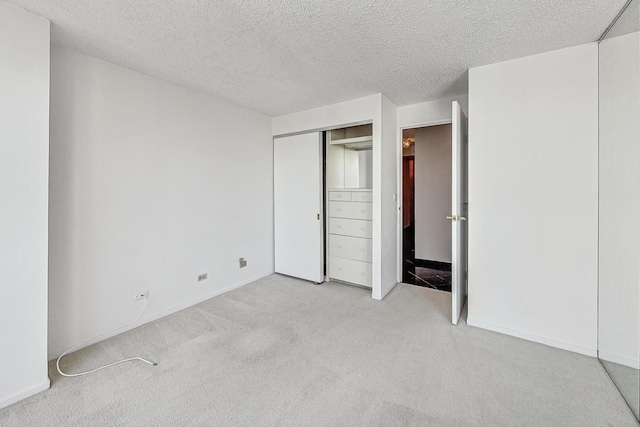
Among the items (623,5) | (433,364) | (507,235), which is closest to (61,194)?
(433,364)

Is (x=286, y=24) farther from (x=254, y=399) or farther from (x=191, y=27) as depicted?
(x=254, y=399)

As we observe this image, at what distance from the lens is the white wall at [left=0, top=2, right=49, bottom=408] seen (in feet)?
5.41

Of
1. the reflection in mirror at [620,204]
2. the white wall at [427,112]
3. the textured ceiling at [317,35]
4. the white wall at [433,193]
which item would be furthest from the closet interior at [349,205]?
the reflection in mirror at [620,204]

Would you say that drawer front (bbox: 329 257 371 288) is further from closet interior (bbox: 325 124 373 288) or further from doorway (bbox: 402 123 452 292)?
doorway (bbox: 402 123 452 292)

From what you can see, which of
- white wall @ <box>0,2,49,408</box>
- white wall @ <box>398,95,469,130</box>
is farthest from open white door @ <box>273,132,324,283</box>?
white wall @ <box>0,2,49,408</box>

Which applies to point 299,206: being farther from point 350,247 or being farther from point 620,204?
point 620,204

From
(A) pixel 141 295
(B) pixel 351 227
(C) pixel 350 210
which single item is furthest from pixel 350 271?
(A) pixel 141 295

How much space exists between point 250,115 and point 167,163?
137 cm

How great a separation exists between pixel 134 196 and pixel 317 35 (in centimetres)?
210

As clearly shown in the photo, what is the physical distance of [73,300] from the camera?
2.21 meters

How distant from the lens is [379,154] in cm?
318

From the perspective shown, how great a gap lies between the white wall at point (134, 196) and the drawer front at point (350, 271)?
122 cm

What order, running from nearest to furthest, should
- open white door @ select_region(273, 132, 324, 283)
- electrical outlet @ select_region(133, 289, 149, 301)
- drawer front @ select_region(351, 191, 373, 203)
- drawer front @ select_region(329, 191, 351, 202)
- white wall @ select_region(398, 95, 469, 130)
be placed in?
electrical outlet @ select_region(133, 289, 149, 301) → white wall @ select_region(398, 95, 469, 130) → drawer front @ select_region(351, 191, 373, 203) → drawer front @ select_region(329, 191, 351, 202) → open white door @ select_region(273, 132, 324, 283)

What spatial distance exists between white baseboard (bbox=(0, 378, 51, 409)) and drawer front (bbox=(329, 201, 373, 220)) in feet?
9.92
